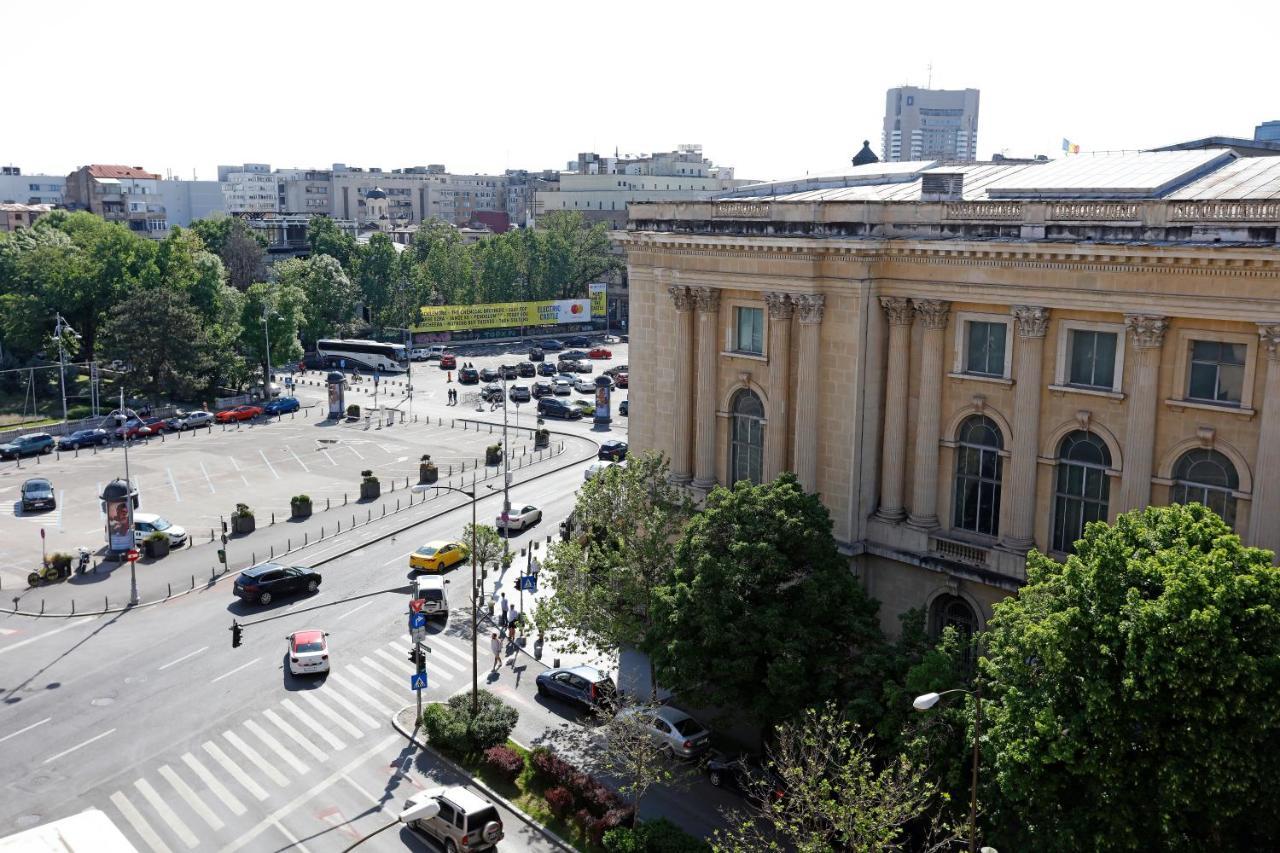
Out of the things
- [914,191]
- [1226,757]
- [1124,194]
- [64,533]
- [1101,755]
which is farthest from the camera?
[64,533]

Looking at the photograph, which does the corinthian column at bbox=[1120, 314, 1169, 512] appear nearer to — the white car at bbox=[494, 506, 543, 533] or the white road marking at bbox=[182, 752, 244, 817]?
the white road marking at bbox=[182, 752, 244, 817]

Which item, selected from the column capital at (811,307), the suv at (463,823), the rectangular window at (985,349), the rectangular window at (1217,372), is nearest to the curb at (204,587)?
the suv at (463,823)

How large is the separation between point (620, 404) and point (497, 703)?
68623mm

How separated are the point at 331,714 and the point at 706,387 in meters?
20.5

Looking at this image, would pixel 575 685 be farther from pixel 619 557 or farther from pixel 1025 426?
pixel 1025 426

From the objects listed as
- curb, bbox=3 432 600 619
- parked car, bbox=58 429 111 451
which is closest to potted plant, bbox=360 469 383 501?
curb, bbox=3 432 600 619

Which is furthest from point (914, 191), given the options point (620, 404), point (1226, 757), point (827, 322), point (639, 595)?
point (620, 404)

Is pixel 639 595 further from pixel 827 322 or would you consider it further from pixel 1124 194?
pixel 1124 194

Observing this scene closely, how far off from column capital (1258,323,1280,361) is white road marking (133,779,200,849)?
120 feet

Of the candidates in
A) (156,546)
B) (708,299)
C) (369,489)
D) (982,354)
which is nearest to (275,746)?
(708,299)

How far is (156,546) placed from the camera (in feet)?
210

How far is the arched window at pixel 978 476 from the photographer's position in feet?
138

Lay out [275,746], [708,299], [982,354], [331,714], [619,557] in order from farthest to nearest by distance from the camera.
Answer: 1. [708,299]
2. [331,714]
3. [619,557]
4. [982,354]
5. [275,746]

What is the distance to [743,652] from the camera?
120 ft
